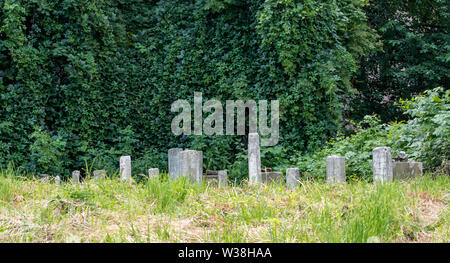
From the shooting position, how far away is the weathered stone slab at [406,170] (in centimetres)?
475

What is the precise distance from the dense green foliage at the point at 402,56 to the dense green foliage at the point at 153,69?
1828mm

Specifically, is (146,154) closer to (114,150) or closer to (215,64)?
(114,150)

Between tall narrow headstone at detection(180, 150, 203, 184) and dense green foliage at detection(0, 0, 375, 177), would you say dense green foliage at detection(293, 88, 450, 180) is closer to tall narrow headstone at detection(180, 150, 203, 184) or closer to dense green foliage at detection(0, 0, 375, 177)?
tall narrow headstone at detection(180, 150, 203, 184)

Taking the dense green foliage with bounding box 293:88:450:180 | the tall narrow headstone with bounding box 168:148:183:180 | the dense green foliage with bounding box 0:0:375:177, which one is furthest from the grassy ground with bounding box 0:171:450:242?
the dense green foliage with bounding box 0:0:375:177

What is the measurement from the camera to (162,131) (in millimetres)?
9578

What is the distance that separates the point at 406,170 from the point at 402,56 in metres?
7.67

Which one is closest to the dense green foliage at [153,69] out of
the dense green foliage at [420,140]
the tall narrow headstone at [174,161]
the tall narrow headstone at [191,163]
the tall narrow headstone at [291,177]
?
the dense green foliage at [420,140]

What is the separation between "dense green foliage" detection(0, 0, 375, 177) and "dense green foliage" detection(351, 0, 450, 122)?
1.83 meters

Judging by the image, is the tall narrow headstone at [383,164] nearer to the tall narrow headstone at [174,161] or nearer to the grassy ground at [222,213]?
the grassy ground at [222,213]

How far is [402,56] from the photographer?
1166cm

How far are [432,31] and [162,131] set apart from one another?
7334 mm

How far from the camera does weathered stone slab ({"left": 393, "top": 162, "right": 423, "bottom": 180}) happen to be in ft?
15.6

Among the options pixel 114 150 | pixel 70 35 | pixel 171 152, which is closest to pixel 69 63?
pixel 70 35

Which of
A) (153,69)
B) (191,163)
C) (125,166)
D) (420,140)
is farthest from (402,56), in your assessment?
(125,166)
